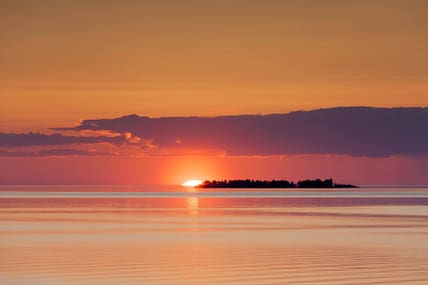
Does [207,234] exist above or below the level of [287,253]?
above

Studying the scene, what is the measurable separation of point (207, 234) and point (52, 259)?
14863 millimetres

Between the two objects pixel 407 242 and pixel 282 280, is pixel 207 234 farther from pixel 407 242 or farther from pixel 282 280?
pixel 282 280

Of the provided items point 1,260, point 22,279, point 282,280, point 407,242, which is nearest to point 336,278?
point 282,280

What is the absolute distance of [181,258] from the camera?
3238 centimetres

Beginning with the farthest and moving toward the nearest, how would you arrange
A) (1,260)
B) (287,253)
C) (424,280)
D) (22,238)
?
(22,238)
(287,253)
(1,260)
(424,280)

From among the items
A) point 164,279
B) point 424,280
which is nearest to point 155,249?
point 164,279

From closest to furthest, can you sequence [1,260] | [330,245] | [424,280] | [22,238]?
[424,280], [1,260], [330,245], [22,238]

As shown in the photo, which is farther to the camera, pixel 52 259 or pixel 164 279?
pixel 52 259

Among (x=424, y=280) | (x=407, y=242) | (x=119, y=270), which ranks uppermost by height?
(x=407, y=242)

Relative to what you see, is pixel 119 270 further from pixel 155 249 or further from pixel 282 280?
pixel 155 249

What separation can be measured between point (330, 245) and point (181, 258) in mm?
8096

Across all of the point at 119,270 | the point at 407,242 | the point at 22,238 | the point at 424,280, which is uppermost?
the point at 22,238

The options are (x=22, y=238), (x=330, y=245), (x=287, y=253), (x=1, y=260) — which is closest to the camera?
(x=1, y=260)

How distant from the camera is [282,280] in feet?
84.4
